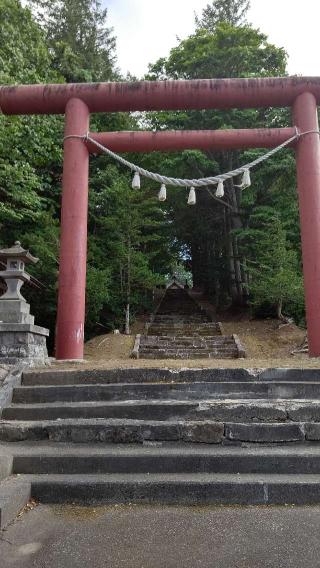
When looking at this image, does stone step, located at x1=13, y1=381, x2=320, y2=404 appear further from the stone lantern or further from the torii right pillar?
the torii right pillar

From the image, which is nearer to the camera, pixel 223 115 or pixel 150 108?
pixel 150 108

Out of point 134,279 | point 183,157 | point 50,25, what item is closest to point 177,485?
point 134,279

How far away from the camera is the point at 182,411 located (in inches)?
155

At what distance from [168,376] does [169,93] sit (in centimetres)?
502

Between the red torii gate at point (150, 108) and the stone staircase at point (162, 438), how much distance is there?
2.37 m

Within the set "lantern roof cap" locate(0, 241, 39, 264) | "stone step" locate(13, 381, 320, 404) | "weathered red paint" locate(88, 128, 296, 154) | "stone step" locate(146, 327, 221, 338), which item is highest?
"weathered red paint" locate(88, 128, 296, 154)

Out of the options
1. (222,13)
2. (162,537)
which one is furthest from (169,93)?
(222,13)

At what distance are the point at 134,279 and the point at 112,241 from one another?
1497mm

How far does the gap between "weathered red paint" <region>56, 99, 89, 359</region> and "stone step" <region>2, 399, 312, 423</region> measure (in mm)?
2441

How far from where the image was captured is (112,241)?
1357cm

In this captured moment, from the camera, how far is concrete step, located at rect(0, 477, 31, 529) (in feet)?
8.57

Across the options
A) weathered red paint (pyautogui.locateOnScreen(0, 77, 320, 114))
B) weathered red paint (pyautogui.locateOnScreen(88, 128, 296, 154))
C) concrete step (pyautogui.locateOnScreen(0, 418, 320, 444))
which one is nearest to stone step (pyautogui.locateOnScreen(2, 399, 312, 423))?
concrete step (pyautogui.locateOnScreen(0, 418, 320, 444))

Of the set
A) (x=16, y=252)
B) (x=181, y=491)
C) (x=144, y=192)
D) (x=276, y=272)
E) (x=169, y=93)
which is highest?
(x=144, y=192)

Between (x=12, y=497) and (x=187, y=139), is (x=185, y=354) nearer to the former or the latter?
(x=187, y=139)
